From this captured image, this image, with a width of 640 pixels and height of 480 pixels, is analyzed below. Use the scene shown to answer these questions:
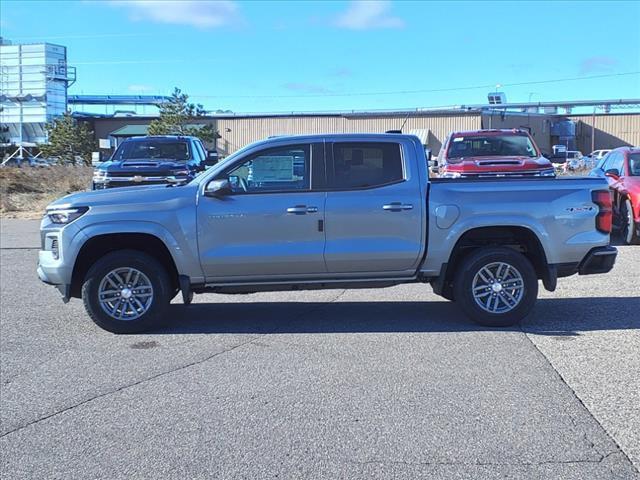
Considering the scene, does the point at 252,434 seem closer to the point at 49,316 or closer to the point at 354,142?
the point at 354,142

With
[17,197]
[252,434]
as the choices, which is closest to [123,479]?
[252,434]

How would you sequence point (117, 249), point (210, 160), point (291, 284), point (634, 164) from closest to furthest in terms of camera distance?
point (291, 284), point (117, 249), point (634, 164), point (210, 160)

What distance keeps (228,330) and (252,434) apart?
9.38 ft

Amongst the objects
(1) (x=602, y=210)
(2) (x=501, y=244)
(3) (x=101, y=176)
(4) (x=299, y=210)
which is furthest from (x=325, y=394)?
(3) (x=101, y=176)

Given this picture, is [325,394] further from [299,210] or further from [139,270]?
[139,270]

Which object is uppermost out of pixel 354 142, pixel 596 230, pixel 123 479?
pixel 354 142

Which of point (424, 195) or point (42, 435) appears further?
point (424, 195)

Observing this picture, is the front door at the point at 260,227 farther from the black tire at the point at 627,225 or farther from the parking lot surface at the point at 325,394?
the black tire at the point at 627,225

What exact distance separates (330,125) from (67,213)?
55514 mm

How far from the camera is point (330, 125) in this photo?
61.5 meters

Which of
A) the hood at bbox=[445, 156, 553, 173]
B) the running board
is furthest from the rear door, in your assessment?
the hood at bbox=[445, 156, 553, 173]

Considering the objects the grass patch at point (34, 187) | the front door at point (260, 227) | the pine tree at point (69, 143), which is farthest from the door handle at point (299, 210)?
the pine tree at point (69, 143)

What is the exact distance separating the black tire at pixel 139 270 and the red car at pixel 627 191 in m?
8.87

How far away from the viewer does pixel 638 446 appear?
4.18 meters
